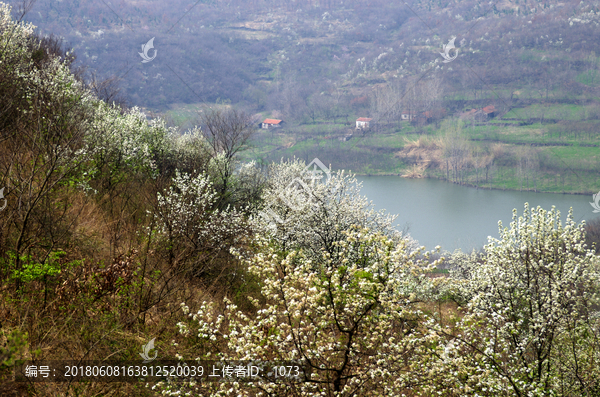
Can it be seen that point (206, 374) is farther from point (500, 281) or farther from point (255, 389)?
point (500, 281)

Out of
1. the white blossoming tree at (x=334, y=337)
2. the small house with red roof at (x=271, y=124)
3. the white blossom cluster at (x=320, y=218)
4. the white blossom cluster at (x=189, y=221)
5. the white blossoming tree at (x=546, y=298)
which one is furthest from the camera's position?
the small house with red roof at (x=271, y=124)

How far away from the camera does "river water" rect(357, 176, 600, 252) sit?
85500 mm

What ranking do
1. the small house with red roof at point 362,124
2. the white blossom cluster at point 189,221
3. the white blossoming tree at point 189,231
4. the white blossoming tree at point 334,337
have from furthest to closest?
the small house with red roof at point 362,124, the white blossom cluster at point 189,221, the white blossoming tree at point 189,231, the white blossoming tree at point 334,337

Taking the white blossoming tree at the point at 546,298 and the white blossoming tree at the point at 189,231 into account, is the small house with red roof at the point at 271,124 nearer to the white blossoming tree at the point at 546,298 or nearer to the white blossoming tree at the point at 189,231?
the white blossoming tree at the point at 189,231

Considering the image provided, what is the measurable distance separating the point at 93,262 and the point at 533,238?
11410mm

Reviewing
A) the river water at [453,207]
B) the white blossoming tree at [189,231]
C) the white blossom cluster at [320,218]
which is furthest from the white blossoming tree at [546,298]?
the river water at [453,207]

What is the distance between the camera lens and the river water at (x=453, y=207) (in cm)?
8550

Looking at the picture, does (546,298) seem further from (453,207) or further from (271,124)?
(271,124)

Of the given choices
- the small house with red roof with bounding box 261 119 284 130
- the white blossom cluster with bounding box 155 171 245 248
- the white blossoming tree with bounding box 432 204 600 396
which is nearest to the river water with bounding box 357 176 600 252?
the small house with red roof with bounding box 261 119 284 130

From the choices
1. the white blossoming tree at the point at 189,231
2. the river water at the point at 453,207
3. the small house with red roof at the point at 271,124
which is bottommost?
the white blossoming tree at the point at 189,231

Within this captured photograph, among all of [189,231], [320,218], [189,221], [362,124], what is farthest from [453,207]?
[189,231]

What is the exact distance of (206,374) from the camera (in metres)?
5.79

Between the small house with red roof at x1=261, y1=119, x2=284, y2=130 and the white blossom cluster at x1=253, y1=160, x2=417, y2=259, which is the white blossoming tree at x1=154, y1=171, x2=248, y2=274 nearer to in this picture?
the white blossom cluster at x1=253, y1=160, x2=417, y2=259

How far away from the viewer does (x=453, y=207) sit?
10088 cm
